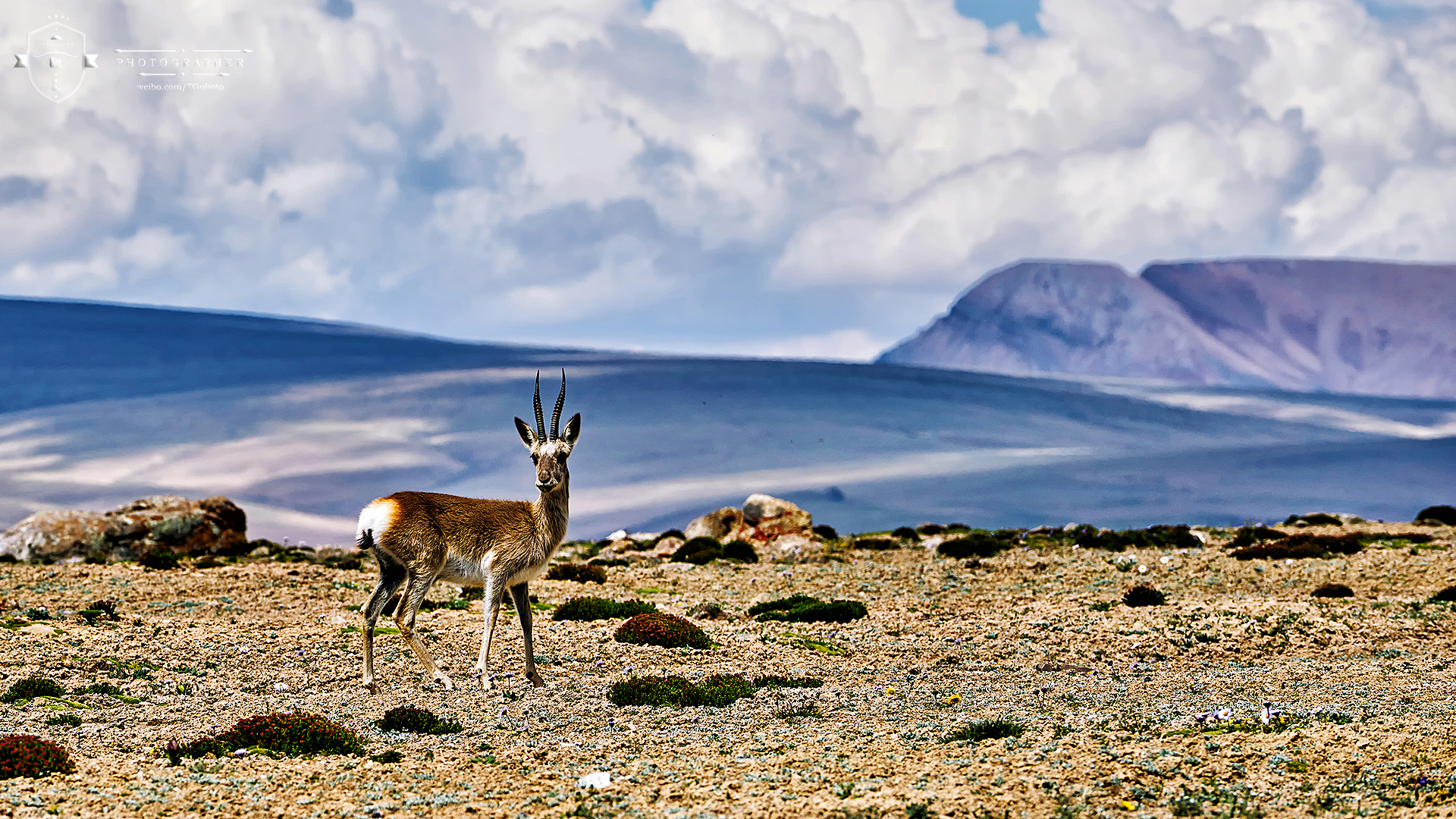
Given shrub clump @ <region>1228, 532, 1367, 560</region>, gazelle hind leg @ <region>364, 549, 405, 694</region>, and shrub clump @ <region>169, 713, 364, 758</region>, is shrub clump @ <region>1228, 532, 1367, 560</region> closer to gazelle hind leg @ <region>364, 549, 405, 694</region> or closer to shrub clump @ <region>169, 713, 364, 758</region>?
gazelle hind leg @ <region>364, 549, 405, 694</region>

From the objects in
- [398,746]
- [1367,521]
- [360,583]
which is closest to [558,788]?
[398,746]

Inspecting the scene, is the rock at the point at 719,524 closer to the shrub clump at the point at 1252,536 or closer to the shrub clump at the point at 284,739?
the shrub clump at the point at 1252,536

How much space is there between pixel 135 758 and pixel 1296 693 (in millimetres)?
16314

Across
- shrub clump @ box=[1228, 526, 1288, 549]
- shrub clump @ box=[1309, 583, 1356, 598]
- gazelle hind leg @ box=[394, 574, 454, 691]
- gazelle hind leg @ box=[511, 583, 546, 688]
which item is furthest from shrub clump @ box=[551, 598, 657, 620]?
shrub clump @ box=[1228, 526, 1288, 549]

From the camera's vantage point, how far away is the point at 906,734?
→ 588 inches

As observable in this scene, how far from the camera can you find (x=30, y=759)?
41.6ft

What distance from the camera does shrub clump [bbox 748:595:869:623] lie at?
84.8 feet

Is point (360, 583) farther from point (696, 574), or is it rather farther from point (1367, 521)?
point (1367, 521)

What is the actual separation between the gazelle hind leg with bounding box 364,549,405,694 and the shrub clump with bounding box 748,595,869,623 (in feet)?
32.0

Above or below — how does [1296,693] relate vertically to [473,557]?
below

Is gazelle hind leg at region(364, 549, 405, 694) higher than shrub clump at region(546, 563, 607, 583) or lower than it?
higher

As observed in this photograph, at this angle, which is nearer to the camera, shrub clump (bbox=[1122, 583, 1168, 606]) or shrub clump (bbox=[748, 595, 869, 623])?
shrub clump (bbox=[748, 595, 869, 623])

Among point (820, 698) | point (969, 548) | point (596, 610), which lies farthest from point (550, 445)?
point (969, 548)

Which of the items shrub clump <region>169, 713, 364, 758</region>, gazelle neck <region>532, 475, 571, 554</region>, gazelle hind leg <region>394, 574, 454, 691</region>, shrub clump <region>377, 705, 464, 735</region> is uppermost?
gazelle neck <region>532, 475, 571, 554</region>
